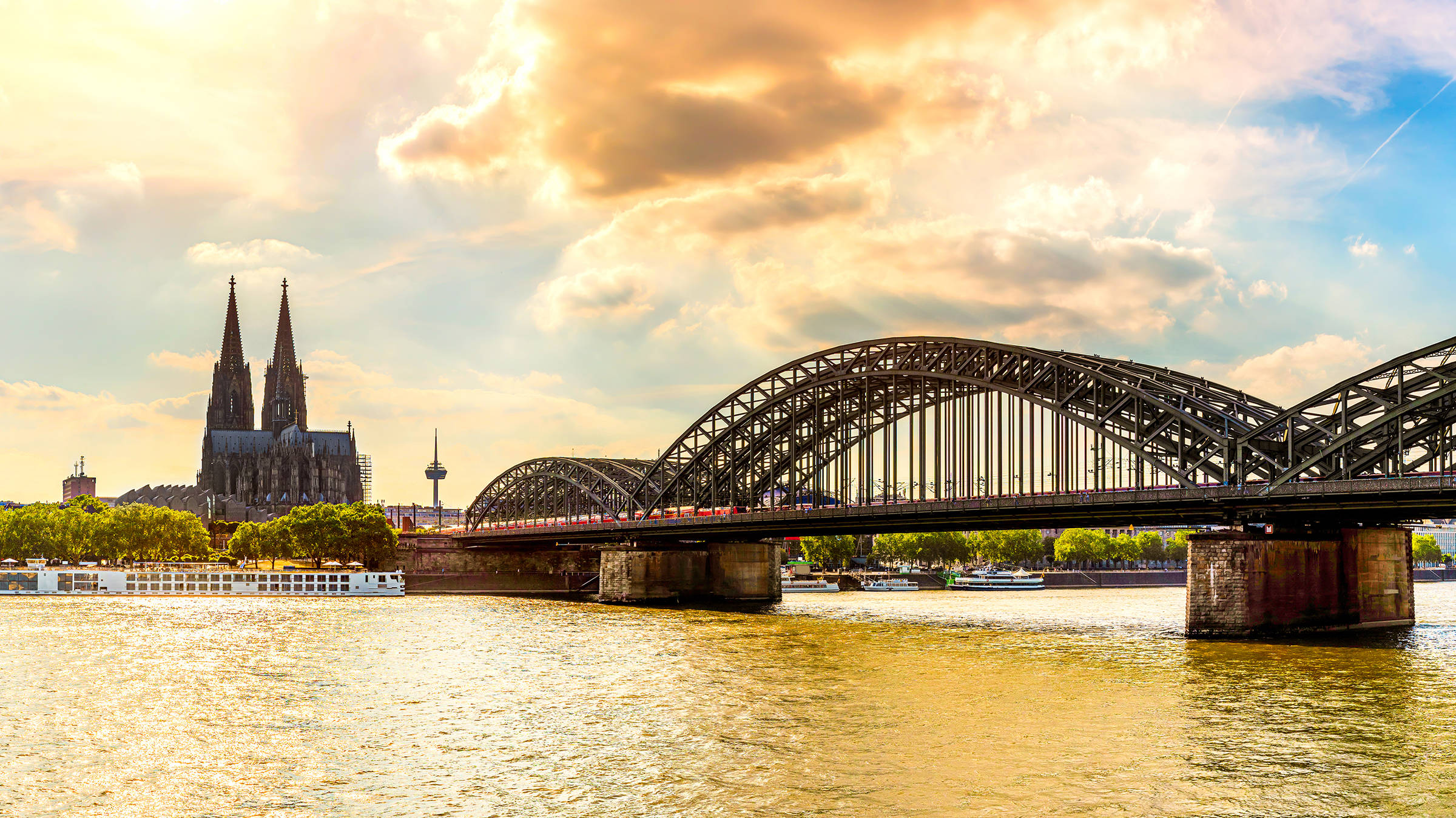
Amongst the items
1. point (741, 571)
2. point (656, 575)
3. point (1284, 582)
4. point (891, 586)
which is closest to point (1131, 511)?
point (1284, 582)

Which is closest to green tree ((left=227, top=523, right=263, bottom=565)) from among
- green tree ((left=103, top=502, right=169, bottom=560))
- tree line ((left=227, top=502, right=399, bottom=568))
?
tree line ((left=227, top=502, right=399, bottom=568))

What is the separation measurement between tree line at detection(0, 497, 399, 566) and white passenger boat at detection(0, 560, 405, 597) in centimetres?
2668

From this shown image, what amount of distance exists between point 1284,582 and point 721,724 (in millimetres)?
41768

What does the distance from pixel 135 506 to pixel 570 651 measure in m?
130

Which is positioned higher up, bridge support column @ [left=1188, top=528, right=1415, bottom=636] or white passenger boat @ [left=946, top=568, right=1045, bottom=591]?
bridge support column @ [left=1188, top=528, right=1415, bottom=636]

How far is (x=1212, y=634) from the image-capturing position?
6800 cm

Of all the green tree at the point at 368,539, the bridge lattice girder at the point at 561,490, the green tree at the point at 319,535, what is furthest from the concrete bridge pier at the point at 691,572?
the green tree at the point at 319,535

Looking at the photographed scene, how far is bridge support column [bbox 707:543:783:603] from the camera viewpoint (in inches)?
4628

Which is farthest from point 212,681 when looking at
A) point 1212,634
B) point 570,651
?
point 1212,634

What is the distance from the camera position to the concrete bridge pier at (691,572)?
115m

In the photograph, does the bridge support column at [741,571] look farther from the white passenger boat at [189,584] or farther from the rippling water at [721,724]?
the rippling water at [721,724]

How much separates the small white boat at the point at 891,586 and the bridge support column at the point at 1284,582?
3566 inches

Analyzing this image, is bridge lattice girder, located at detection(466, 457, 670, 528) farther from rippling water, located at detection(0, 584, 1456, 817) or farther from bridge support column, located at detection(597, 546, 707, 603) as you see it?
rippling water, located at detection(0, 584, 1456, 817)

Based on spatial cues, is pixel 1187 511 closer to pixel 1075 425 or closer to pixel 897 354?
pixel 1075 425
